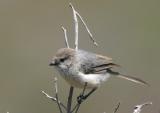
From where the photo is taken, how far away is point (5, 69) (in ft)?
41.4

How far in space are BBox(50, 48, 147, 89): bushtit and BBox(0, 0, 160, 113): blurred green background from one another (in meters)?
2.91

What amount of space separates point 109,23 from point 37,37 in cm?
141

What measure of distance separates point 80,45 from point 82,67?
5.70 meters

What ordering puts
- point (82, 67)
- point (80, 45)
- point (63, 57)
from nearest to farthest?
point (63, 57) < point (82, 67) < point (80, 45)

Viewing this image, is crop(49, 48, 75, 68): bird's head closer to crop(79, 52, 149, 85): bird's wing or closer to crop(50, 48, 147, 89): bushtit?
crop(50, 48, 147, 89): bushtit

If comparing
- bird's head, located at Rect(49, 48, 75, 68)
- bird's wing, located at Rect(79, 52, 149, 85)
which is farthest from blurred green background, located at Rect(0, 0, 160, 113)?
bird's head, located at Rect(49, 48, 75, 68)

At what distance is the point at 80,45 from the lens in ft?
42.7

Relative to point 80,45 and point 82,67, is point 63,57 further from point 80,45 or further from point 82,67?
point 80,45

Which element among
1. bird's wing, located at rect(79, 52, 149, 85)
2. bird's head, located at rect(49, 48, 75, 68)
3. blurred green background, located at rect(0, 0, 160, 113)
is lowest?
blurred green background, located at rect(0, 0, 160, 113)

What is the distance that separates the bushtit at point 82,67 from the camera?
22.9ft

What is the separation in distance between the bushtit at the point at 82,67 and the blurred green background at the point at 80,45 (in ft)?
9.55

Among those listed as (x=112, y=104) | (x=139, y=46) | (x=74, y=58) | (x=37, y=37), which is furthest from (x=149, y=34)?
(x=74, y=58)

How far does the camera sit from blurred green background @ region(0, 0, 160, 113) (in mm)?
11555

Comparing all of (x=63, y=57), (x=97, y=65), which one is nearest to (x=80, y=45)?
(x=97, y=65)
